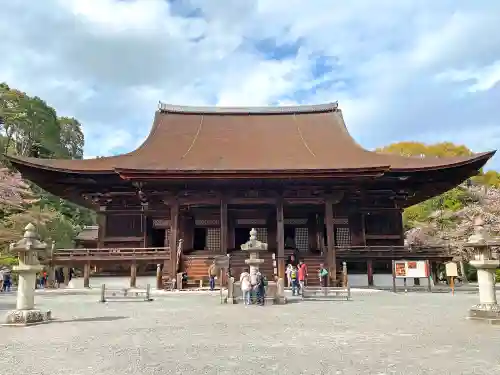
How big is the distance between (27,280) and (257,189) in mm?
12612

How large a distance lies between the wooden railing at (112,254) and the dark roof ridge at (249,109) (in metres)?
12.1

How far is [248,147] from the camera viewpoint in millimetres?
25547

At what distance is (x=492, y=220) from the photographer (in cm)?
2973

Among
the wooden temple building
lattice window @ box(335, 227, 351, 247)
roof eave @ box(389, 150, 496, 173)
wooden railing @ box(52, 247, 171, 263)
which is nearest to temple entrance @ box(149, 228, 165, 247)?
the wooden temple building

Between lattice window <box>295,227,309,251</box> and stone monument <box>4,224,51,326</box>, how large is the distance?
16.3 m

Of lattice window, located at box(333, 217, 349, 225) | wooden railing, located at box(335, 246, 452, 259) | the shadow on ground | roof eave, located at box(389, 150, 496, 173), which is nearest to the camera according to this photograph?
the shadow on ground

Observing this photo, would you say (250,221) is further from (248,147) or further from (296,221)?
(248,147)

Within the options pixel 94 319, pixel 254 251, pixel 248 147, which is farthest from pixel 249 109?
pixel 94 319

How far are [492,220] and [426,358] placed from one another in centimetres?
2780

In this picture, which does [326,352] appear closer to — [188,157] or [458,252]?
[188,157]

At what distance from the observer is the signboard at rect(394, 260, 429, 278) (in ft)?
57.5

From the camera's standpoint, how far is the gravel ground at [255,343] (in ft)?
18.6

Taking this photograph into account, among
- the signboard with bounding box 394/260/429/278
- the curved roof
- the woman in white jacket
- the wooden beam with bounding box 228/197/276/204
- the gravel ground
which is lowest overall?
the gravel ground

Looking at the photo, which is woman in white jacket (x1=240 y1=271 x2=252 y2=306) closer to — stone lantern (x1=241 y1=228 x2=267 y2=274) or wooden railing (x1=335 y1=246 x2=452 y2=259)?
stone lantern (x1=241 y1=228 x2=267 y2=274)
